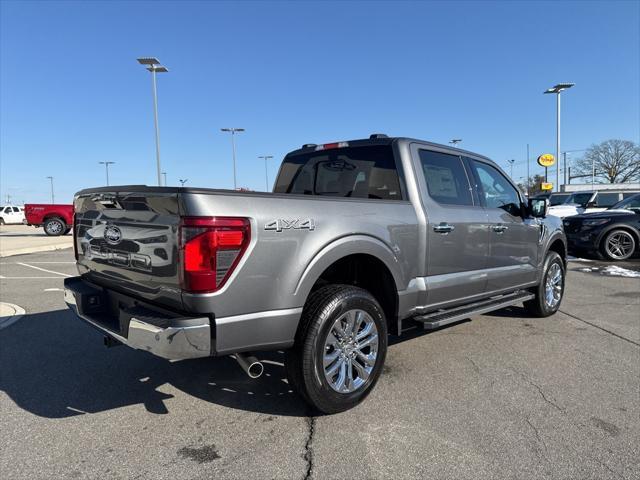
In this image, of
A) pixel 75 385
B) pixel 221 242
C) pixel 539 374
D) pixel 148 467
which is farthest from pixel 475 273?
pixel 75 385

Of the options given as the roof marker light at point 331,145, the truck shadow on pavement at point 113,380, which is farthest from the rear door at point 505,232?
the roof marker light at point 331,145

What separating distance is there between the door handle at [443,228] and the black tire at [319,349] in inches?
41.5

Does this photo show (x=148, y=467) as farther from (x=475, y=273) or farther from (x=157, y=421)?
(x=475, y=273)

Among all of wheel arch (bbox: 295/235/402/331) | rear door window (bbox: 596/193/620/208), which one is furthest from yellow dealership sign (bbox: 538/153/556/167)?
wheel arch (bbox: 295/235/402/331)

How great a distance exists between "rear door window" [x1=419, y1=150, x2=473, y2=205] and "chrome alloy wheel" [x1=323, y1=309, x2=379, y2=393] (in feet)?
4.55

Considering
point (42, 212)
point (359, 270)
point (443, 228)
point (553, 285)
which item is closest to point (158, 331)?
point (359, 270)

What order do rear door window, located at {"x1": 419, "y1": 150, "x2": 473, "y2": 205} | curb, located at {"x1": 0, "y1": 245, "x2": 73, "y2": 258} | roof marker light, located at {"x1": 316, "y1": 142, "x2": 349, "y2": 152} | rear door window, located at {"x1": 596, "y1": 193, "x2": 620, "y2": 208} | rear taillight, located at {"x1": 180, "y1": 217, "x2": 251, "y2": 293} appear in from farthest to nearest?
rear door window, located at {"x1": 596, "y1": 193, "x2": 620, "y2": 208} → curb, located at {"x1": 0, "y1": 245, "x2": 73, "y2": 258} → roof marker light, located at {"x1": 316, "y1": 142, "x2": 349, "y2": 152} → rear door window, located at {"x1": 419, "y1": 150, "x2": 473, "y2": 205} → rear taillight, located at {"x1": 180, "y1": 217, "x2": 251, "y2": 293}

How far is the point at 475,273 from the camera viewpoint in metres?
4.45

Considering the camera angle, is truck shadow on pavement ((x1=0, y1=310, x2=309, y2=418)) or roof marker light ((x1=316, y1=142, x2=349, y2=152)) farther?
roof marker light ((x1=316, y1=142, x2=349, y2=152))

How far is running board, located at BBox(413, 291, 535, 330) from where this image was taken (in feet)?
12.7

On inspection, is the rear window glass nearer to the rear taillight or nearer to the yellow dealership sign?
the rear taillight

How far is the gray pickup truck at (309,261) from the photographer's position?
2605 millimetres

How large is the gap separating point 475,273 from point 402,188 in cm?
122

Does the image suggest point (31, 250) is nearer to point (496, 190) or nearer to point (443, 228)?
point (496, 190)
